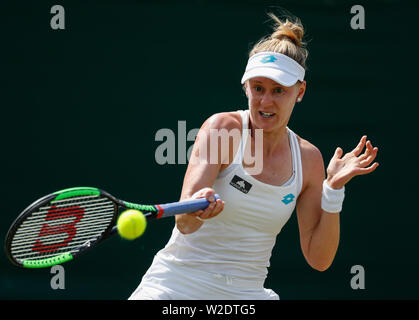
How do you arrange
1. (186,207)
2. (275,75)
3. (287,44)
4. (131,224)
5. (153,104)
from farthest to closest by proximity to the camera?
(153,104)
(287,44)
(275,75)
(186,207)
(131,224)

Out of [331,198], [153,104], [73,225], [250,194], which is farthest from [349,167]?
[153,104]

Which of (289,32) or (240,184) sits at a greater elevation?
(289,32)

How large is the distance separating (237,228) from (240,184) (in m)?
0.18

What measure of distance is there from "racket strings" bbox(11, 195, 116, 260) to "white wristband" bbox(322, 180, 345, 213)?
3.06 ft

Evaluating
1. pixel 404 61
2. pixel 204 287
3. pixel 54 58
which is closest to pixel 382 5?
pixel 404 61

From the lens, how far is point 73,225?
8.03ft

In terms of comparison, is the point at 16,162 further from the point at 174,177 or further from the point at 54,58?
the point at 174,177

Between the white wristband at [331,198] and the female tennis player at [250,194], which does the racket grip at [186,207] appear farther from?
the white wristband at [331,198]

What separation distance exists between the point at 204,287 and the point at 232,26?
2056 millimetres

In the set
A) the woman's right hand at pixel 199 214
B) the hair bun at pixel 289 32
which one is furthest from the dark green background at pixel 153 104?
the woman's right hand at pixel 199 214

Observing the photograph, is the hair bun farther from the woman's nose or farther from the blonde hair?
the woman's nose

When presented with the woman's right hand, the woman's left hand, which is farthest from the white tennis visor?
the woman's right hand

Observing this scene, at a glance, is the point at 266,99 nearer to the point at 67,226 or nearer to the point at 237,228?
the point at 237,228
